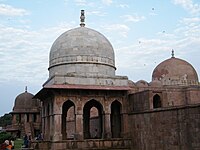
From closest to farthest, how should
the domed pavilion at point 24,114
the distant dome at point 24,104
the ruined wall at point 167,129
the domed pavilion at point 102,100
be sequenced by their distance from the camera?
the ruined wall at point 167,129 < the domed pavilion at point 102,100 < the domed pavilion at point 24,114 < the distant dome at point 24,104

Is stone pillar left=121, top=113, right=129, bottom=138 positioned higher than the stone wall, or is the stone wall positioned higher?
stone pillar left=121, top=113, right=129, bottom=138

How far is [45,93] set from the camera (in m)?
19.1

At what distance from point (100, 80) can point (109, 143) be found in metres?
3.87

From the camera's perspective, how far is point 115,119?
19.8m

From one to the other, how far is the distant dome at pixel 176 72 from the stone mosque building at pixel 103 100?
6000 millimetres

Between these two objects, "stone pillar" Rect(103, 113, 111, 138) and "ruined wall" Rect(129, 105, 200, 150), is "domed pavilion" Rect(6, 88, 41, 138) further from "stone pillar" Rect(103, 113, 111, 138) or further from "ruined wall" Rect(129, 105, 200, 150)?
"ruined wall" Rect(129, 105, 200, 150)

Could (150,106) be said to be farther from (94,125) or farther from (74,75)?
(94,125)

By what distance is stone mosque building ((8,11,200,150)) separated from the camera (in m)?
15.0

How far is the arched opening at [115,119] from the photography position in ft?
63.9

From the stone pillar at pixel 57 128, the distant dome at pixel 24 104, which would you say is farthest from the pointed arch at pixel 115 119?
the distant dome at pixel 24 104

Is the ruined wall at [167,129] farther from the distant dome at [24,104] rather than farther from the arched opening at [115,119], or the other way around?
the distant dome at [24,104]

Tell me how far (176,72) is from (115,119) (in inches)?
393

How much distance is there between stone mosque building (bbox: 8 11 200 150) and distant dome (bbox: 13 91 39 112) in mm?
10981

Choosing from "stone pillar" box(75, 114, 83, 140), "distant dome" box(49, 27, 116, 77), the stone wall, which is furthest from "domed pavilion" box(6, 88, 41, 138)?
"stone pillar" box(75, 114, 83, 140)
